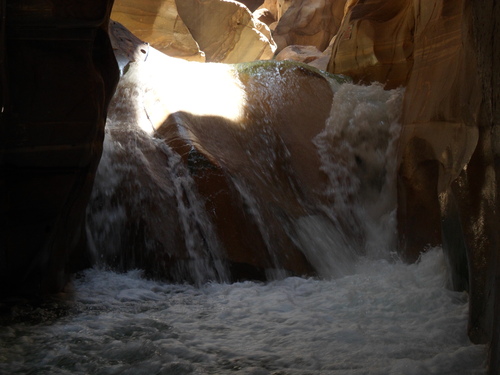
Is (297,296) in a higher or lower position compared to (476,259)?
lower

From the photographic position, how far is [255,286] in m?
5.43

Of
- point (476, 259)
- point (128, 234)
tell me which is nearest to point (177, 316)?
point (128, 234)

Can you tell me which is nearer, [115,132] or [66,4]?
[66,4]

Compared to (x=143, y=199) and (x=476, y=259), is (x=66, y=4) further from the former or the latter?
(x=476, y=259)

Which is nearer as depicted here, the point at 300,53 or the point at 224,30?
the point at 224,30

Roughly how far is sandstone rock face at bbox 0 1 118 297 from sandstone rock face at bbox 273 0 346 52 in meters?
17.2

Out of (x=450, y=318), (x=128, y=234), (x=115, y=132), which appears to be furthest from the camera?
(x=115, y=132)

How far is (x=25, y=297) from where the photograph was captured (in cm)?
462

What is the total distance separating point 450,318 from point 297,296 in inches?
53.3

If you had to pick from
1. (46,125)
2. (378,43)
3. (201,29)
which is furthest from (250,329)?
(201,29)

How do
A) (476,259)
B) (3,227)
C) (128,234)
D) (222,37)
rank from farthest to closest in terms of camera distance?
(222,37) < (128,234) < (3,227) < (476,259)

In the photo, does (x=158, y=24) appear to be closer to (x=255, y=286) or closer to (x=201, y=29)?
(x=201, y=29)

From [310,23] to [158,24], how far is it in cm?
733

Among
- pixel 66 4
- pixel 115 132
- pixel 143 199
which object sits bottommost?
pixel 143 199
